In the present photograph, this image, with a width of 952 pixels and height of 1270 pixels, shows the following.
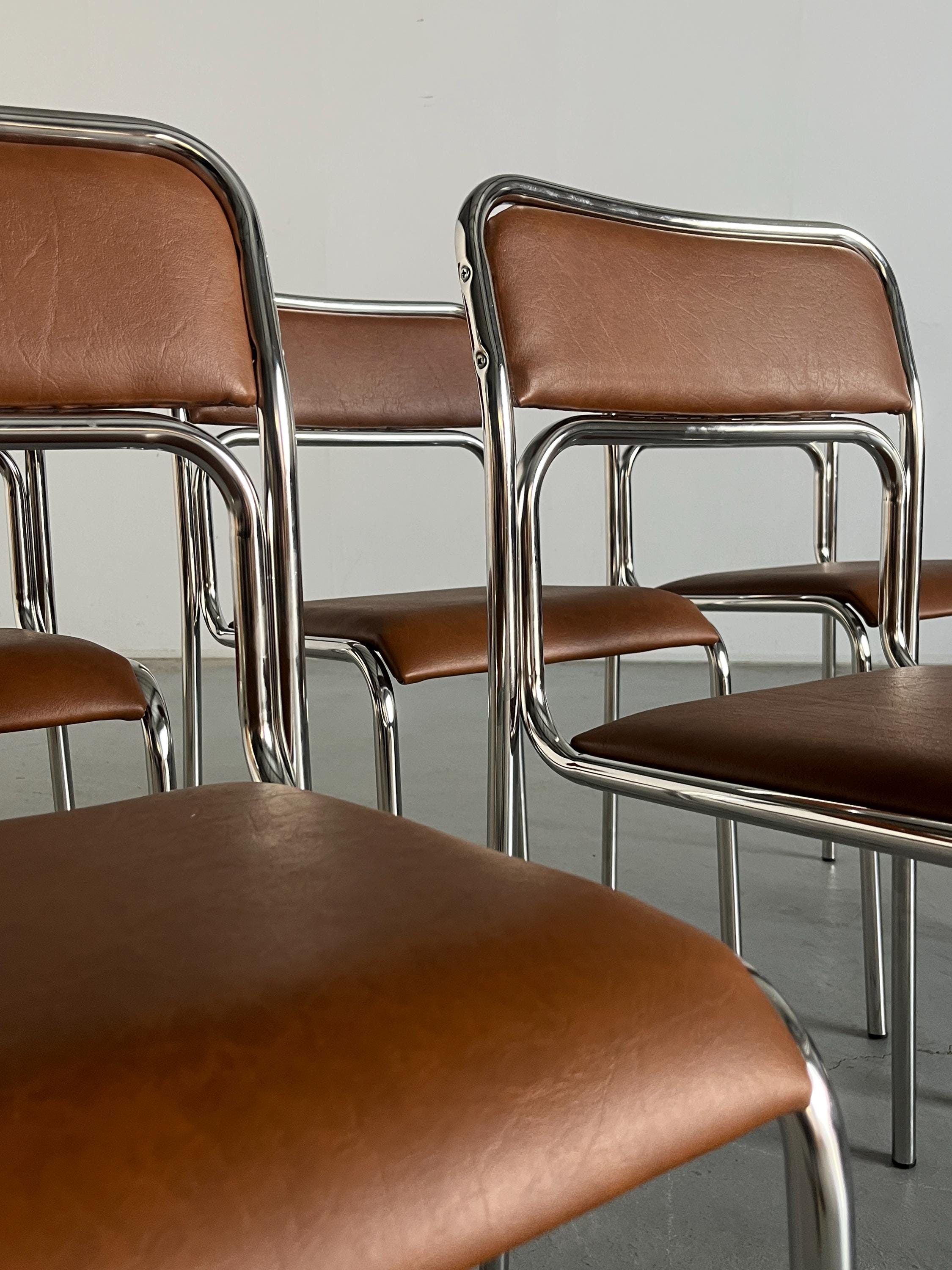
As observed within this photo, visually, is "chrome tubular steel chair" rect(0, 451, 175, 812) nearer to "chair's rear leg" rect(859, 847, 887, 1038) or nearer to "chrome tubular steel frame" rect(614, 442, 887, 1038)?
"chrome tubular steel frame" rect(614, 442, 887, 1038)

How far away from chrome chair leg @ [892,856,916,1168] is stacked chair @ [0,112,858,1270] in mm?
672

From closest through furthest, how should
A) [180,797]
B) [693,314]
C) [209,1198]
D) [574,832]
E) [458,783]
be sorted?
[209,1198], [180,797], [693,314], [574,832], [458,783]

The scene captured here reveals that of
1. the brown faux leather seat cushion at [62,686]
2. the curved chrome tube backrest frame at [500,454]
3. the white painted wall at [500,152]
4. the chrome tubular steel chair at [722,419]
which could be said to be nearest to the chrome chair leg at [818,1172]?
the chrome tubular steel chair at [722,419]

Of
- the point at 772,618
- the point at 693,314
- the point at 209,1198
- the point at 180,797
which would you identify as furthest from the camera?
the point at 772,618

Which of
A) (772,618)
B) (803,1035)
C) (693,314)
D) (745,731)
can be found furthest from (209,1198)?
(772,618)

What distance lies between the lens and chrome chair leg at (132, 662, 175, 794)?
3.14 feet

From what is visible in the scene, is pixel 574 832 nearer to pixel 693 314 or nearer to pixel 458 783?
pixel 458 783

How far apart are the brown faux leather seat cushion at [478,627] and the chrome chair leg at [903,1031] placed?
0.36m

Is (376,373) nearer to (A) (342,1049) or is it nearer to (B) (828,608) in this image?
(B) (828,608)

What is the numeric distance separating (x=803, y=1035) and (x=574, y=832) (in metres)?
1.66

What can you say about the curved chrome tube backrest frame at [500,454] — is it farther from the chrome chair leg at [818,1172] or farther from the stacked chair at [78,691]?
the chrome chair leg at [818,1172]

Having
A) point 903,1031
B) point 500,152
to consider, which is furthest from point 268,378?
point 500,152

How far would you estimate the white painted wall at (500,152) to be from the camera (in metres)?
3.37

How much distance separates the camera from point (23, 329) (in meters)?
0.63
